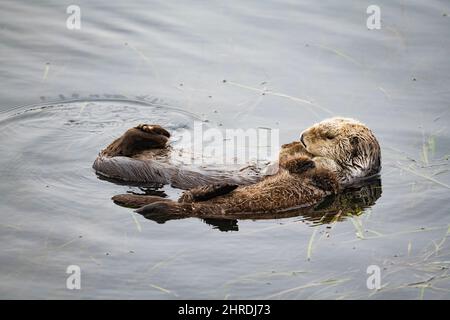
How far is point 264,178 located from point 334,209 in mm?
659

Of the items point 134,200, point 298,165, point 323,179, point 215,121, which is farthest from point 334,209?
point 215,121

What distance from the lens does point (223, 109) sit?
8891 millimetres

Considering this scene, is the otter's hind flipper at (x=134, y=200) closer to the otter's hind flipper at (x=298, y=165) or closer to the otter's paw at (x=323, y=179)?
the otter's hind flipper at (x=298, y=165)

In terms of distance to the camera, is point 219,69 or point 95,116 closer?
point 95,116

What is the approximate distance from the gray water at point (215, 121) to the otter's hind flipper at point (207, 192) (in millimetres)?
210

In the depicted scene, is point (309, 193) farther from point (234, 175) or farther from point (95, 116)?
point (95, 116)

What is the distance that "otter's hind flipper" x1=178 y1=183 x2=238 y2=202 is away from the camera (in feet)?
22.5

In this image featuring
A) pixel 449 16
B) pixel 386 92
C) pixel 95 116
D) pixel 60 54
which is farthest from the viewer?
pixel 449 16

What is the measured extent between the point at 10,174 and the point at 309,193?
2.63 meters

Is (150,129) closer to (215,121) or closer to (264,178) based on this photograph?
(264,178)

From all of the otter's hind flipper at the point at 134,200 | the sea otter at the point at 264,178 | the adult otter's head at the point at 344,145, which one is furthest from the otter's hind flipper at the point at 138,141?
the adult otter's head at the point at 344,145

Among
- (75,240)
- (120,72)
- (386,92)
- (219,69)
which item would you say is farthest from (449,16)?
(75,240)

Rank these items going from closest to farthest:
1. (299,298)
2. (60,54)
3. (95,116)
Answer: (299,298), (95,116), (60,54)

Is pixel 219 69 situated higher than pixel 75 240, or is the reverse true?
pixel 219 69
